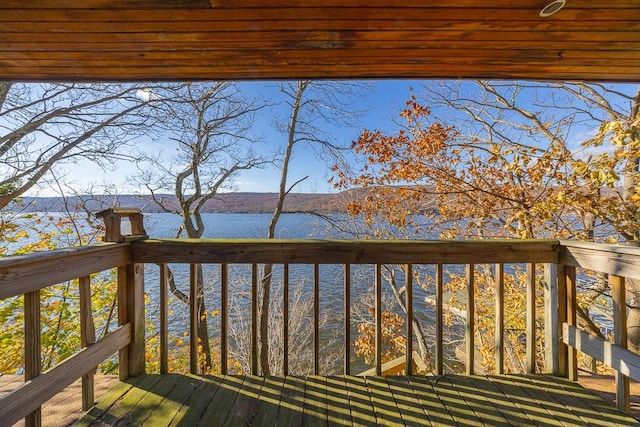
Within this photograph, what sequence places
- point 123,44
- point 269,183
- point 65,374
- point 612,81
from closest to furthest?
point 65,374
point 123,44
point 612,81
point 269,183

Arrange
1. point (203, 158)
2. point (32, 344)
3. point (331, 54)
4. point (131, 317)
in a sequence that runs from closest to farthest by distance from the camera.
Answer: point (32, 344)
point (331, 54)
point (131, 317)
point (203, 158)

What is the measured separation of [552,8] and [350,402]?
2244 millimetres

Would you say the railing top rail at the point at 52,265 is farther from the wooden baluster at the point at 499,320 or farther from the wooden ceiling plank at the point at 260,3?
the wooden baluster at the point at 499,320

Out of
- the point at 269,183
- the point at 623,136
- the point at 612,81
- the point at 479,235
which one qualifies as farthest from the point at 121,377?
the point at 269,183

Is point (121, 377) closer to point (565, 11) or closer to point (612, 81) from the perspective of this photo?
point (565, 11)

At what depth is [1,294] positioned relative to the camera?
1.12 m

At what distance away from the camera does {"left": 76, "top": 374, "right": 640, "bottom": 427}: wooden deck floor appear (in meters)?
1.48

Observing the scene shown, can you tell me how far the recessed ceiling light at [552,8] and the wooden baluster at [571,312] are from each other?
4.97 feet

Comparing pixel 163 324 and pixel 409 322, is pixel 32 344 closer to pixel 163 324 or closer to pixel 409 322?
pixel 163 324

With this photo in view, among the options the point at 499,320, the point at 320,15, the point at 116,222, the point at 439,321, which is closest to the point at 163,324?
the point at 116,222

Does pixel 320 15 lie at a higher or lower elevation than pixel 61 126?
lower

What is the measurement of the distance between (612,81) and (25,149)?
27.3 ft

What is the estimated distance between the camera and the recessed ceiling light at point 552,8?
52.1 inches

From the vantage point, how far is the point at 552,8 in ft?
4.45
